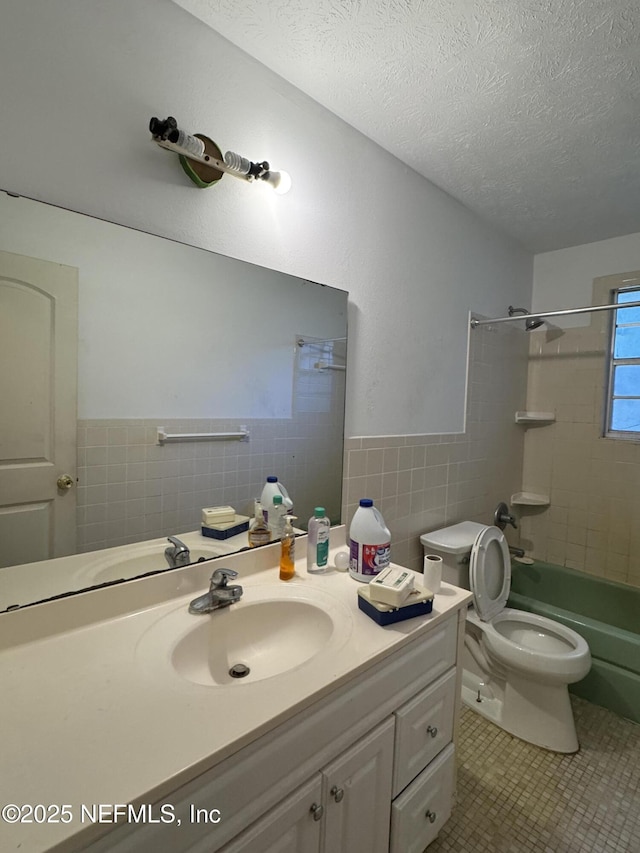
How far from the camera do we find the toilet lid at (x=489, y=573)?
175 centimetres

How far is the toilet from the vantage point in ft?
5.26

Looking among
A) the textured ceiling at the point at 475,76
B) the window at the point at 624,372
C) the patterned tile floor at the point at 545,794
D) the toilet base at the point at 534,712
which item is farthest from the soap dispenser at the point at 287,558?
the window at the point at 624,372

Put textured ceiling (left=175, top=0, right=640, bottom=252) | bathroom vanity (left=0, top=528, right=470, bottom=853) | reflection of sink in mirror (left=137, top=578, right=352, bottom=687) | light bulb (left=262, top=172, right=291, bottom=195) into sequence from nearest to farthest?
Result: bathroom vanity (left=0, top=528, right=470, bottom=853)
reflection of sink in mirror (left=137, top=578, right=352, bottom=687)
textured ceiling (left=175, top=0, right=640, bottom=252)
light bulb (left=262, top=172, right=291, bottom=195)

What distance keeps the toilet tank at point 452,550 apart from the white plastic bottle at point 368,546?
685 millimetres

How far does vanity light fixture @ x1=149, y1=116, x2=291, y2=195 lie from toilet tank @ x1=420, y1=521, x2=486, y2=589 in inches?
62.2

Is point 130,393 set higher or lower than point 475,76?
lower

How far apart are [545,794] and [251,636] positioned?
1.30 m

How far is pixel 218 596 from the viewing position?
1026mm

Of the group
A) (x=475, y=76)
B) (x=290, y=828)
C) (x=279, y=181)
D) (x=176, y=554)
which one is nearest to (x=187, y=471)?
(x=176, y=554)

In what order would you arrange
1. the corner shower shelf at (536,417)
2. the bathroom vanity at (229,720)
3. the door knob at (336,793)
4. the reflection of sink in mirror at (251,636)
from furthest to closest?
the corner shower shelf at (536,417) → the reflection of sink in mirror at (251,636) → the door knob at (336,793) → the bathroom vanity at (229,720)

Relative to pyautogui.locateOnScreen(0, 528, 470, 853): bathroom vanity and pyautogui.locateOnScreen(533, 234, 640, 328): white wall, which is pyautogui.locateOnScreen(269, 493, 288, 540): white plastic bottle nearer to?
pyautogui.locateOnScreen(0, 528, 470, 853): bathroom vanity

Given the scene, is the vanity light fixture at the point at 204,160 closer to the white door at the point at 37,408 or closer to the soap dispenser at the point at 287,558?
the white door at the point at 37,408

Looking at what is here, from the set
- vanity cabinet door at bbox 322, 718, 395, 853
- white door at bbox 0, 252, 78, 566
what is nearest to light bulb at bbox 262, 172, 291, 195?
white door at bbox 0, 252, 78, 566

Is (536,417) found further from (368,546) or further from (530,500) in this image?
(368,546)
